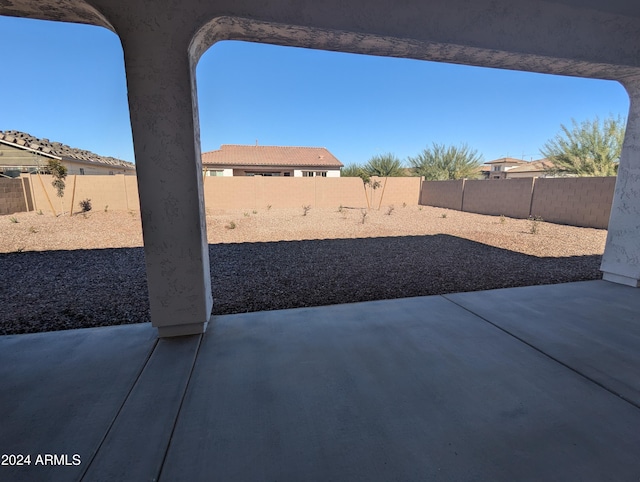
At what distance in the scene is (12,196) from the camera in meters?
12.4

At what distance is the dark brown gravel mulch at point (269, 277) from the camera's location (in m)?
3.68

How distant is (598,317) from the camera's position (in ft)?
10.4

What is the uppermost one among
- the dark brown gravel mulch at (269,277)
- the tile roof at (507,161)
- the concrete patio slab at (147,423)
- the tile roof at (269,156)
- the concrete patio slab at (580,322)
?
the tile roof at (507,161)

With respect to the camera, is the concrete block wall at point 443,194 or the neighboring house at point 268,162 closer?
the concrete block wall at point 443,194

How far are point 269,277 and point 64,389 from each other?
120 inches

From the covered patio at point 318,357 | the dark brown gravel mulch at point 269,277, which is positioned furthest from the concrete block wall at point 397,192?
the covered patio at point 318,357

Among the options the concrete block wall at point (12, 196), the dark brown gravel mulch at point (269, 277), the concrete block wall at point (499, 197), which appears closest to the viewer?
the dark brown gravel mulch at point (269, 277)

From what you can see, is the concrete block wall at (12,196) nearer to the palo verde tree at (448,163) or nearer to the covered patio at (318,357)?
the covered patio at (318,357)

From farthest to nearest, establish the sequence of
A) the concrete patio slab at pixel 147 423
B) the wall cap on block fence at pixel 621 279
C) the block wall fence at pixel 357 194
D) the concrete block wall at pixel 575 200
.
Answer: the block wall fence at pixel 357 194
the concrete block wall at pixel 575 200
the wall cap on block fence at pixel 621 279
the concrete patio slab at pixel 147 423

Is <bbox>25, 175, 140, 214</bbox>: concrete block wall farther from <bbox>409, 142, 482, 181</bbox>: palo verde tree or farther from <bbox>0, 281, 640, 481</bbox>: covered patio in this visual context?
<bbox>409, 142, 482, 181</bbox>: palo verde tree

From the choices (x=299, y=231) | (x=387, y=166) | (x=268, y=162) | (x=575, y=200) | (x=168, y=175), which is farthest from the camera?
(x=387, y=166)

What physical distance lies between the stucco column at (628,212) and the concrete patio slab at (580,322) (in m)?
0.24

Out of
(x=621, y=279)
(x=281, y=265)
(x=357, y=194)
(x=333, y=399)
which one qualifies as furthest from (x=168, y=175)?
(x=357, y=194)

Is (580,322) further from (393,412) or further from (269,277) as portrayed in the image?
(269,277)
